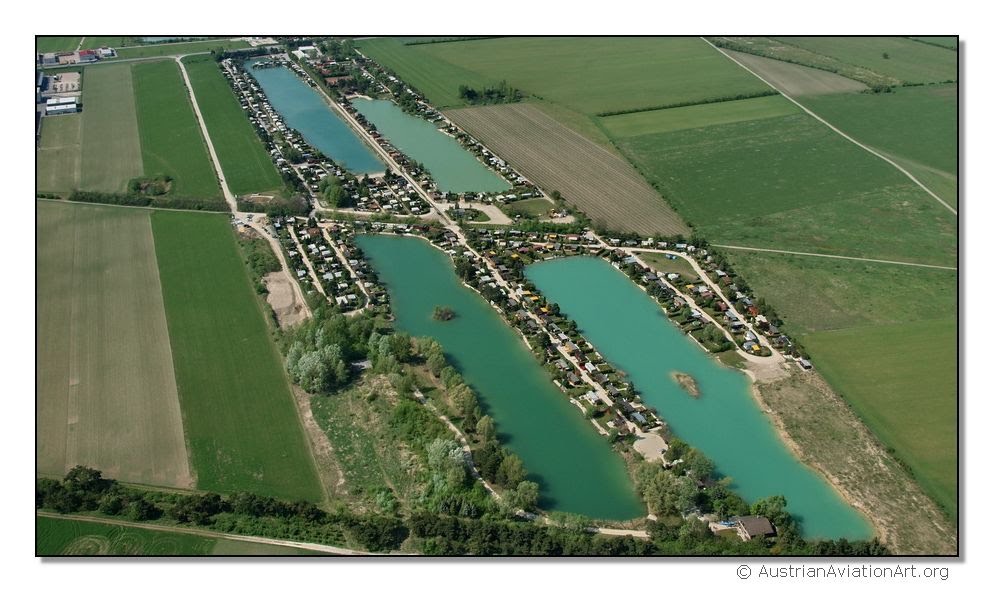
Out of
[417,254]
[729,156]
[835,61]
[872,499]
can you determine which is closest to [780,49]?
[835,61]

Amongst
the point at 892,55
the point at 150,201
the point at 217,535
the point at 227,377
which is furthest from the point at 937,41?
the point at 217,535

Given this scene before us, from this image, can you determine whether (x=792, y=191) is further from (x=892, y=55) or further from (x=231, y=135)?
(x=231, y=135)

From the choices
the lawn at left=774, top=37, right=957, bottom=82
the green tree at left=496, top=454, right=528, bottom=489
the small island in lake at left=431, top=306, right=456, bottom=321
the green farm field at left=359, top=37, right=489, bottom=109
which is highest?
the lawn at left=774, top=37, right=957, bottom=82

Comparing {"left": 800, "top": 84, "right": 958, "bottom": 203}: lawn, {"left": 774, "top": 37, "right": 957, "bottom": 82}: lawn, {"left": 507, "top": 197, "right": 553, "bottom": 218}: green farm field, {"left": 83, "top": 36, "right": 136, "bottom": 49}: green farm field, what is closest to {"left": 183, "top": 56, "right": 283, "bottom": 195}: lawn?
{"left": 83, "top": 36, "right": 136, "bottom": 49}: green farm field

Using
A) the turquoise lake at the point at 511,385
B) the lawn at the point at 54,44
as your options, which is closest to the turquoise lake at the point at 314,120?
the turquoise lake at the point at 511,385

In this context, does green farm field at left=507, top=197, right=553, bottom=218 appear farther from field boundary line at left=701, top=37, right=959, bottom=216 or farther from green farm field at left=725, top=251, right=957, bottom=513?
field boundary line at left=701, top=37, right=959, bottom=216

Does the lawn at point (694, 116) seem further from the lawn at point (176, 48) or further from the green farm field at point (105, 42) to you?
the green farm field at point (105, 42)

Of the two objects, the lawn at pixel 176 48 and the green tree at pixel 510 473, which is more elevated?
the lawn at pixel 176 48
